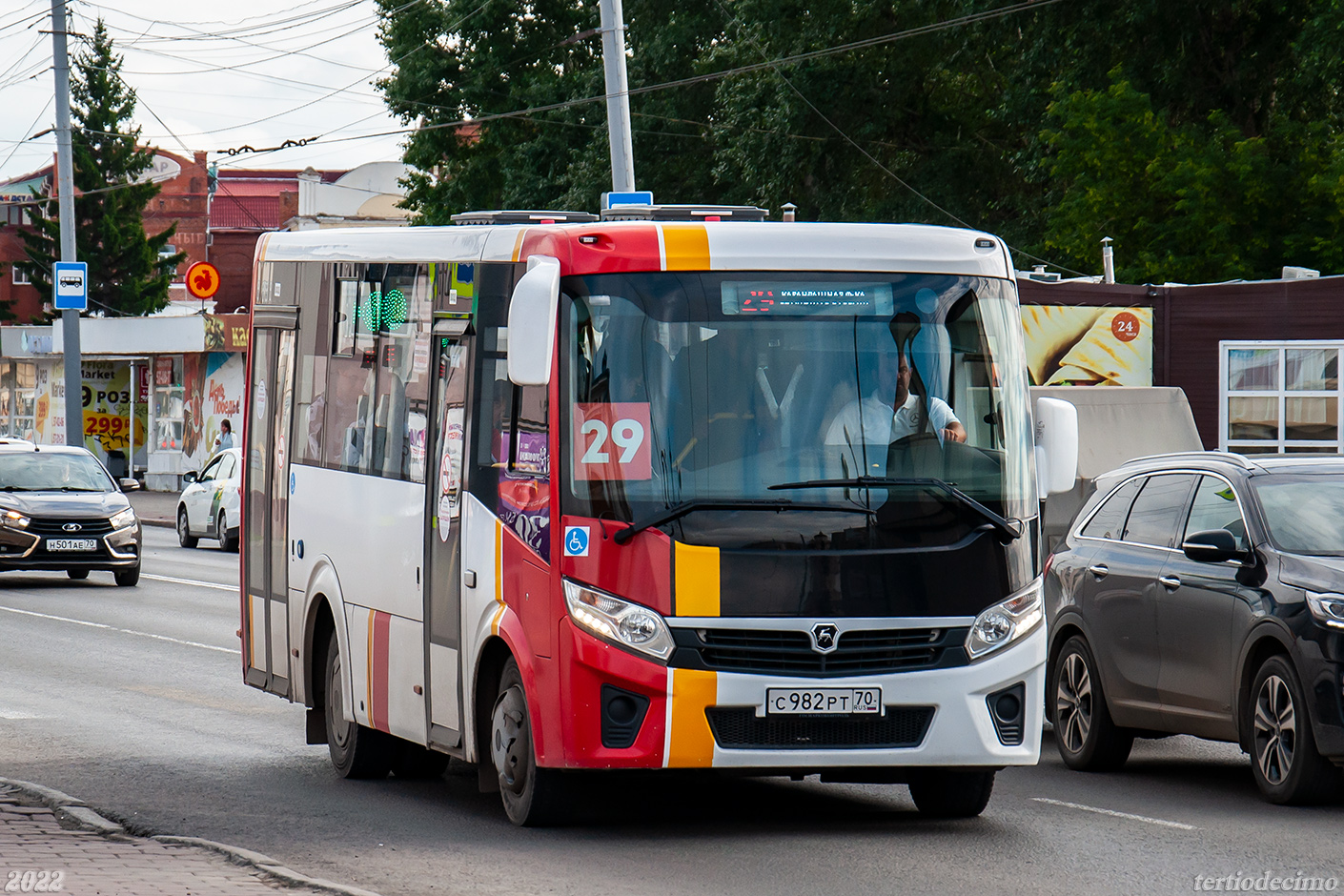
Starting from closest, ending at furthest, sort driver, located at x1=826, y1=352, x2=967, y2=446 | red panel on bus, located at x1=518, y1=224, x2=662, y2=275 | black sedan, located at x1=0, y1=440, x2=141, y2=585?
1. driver, located at x1=826, y1=352, x2=967, y2=446
2. red panel on bus, located at x1=518, y1=224, x2=662, y2=275
3. black sedan, located at x1=0, y1=440, x2=141, y2=585

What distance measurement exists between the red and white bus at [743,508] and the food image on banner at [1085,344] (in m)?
15.4

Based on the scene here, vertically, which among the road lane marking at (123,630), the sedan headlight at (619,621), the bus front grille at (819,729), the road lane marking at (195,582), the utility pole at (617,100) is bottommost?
the road lane marking at (195,582)

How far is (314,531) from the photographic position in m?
11.0

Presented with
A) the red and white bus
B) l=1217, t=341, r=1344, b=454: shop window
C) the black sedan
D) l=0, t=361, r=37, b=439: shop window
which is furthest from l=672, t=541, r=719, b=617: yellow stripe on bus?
l=0, t=361, r=37, b=439: shop window

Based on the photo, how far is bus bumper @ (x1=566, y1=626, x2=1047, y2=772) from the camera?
809 cm

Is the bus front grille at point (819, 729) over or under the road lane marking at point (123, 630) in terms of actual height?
over

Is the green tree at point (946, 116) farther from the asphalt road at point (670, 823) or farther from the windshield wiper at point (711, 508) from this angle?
the windshield wiper at point (711, 508)

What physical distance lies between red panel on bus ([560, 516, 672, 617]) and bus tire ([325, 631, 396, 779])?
2.80 meters

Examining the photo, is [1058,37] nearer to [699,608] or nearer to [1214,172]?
[1214,172]

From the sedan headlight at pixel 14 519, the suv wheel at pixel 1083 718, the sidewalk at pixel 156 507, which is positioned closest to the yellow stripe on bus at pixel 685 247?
the suv wheel at pixel 1083 718

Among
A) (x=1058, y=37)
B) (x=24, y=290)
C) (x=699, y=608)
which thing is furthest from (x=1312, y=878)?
→ (x=24, y=290)

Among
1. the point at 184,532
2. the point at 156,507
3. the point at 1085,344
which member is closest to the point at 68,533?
the point at 184,532

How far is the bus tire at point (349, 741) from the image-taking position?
10.7 m

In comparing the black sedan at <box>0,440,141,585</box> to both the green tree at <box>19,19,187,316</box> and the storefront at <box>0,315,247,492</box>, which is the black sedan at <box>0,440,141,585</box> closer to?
the storefront at <box>0,315,247,492</box>
